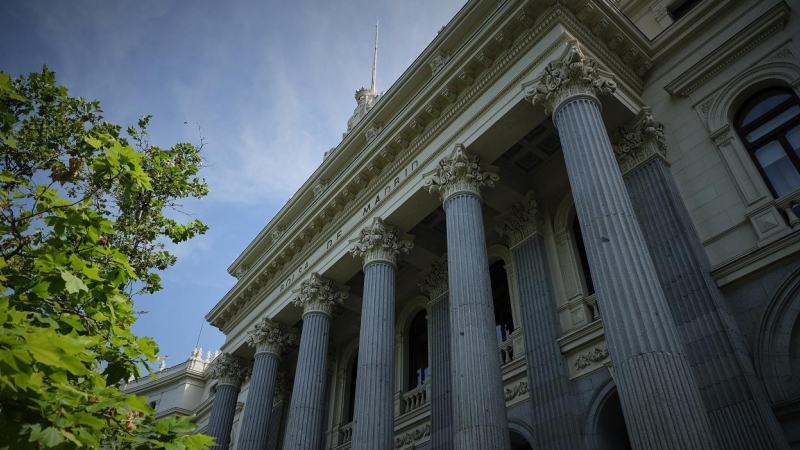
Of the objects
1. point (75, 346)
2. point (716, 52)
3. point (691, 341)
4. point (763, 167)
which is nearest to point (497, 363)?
point (691, 341)

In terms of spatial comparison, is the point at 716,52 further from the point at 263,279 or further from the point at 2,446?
the point at 263,279

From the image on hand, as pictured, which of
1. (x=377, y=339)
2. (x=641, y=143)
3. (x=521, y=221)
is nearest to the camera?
(x=641, y=143)

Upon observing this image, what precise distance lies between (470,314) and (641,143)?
5.63 metres

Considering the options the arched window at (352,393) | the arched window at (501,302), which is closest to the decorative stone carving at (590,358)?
Result: the arched window at (501,302)

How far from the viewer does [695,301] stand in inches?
399

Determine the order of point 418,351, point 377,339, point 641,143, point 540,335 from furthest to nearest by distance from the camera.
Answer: point 418,351
point 377,339
point 540,335
point 641,143

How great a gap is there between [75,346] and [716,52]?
13659 mm

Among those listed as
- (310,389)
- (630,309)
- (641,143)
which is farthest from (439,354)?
(630,309)

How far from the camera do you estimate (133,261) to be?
33.8ft

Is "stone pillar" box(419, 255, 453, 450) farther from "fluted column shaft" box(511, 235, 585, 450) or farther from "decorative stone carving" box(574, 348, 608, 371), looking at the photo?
"decorative stone carving" box(574, 348, 608, 371)

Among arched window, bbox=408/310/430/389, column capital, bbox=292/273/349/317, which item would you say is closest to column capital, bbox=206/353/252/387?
column capital, bbox=292/273/349/317

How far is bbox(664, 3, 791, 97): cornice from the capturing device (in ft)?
38.4

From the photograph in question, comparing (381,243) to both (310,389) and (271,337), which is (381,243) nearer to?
(310,389)

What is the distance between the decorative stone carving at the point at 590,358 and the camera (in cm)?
1166
